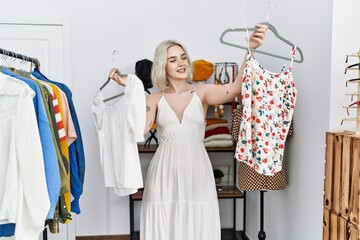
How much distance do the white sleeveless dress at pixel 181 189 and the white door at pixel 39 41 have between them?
130cm

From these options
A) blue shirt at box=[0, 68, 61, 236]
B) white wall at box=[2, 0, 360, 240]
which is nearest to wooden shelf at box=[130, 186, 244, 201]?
white wall at box=[2, 0, 360, 240]

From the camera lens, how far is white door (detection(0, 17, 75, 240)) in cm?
274

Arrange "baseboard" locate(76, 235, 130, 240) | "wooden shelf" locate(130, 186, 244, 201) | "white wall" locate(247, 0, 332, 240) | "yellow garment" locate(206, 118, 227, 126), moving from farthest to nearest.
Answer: "baseboard" locate(76, 235, 130, 240)
"yellow garment" locate(206, 118, 227, 126)
"wooden shelf" locate(130, 186, 244, 201)
"white wall" locate(247, 0, 332, 240)

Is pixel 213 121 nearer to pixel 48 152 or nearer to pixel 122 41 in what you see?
pixel 122 41

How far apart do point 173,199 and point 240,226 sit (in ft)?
4.62

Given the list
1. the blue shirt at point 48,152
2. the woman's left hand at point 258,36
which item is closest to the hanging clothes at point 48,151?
the blue shirt at point 48,152

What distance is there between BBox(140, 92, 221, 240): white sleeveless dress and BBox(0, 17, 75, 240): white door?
4.26 feet

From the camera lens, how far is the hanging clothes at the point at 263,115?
1.59m

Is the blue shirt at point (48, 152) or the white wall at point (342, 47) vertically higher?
the white wall at point (342, 47)

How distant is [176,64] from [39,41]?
146cm

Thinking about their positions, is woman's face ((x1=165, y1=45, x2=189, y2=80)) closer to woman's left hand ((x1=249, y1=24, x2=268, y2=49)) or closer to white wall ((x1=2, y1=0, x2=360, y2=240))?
woman's left hand ((x1=249, y1=24, x2=268, y2=49))

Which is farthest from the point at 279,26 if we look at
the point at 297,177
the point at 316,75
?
the point at 297,177

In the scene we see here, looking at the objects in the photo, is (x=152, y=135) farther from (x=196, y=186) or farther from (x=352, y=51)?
(x=352, y=51)

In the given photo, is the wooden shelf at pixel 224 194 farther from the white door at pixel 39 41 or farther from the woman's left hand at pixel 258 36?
the woman's left hand at pixel 258 36
